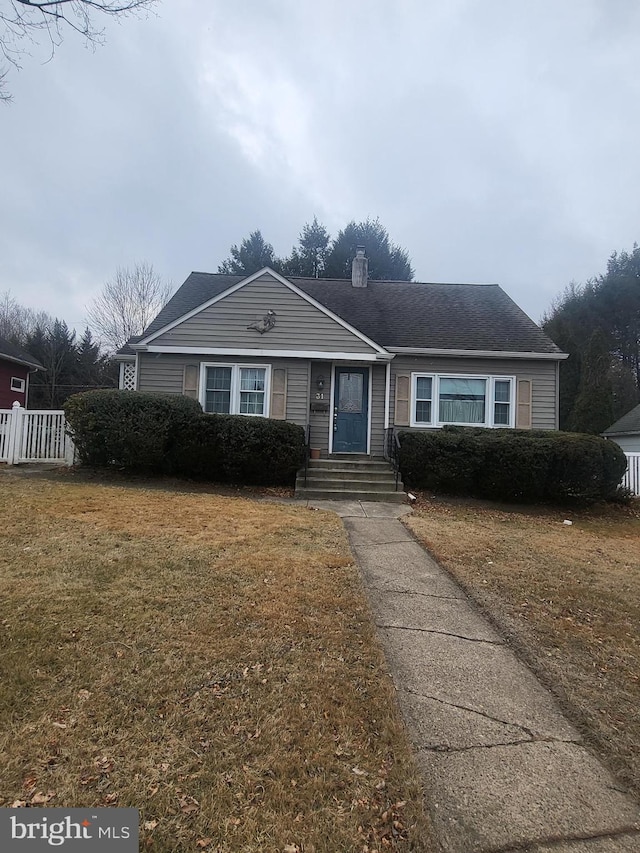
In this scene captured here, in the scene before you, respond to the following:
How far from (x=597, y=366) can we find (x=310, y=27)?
22.1 metres

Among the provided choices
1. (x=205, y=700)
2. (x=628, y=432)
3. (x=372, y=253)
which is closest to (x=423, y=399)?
(x=205, y=700)

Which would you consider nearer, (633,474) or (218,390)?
(633,474)

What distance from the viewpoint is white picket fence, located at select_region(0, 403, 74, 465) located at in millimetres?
9969

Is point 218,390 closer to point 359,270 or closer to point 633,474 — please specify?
point 359,270

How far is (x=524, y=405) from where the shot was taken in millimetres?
11781

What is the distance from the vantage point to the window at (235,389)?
37.5ft

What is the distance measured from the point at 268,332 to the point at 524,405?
7109 mm

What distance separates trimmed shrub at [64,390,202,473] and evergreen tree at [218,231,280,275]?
23993mm

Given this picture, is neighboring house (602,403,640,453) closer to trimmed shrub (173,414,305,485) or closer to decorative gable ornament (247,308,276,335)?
decorative gable ornament (247,308,276,335)

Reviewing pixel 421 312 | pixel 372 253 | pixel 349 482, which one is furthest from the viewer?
pixel 372 253

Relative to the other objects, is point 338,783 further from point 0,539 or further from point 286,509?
point 286,509

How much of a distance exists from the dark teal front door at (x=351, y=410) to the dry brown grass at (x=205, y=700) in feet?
23.6

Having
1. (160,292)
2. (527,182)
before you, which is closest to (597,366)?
(527,182)

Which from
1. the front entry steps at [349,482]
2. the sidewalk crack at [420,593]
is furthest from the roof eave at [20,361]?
the sidewalk crack at [420,593]
